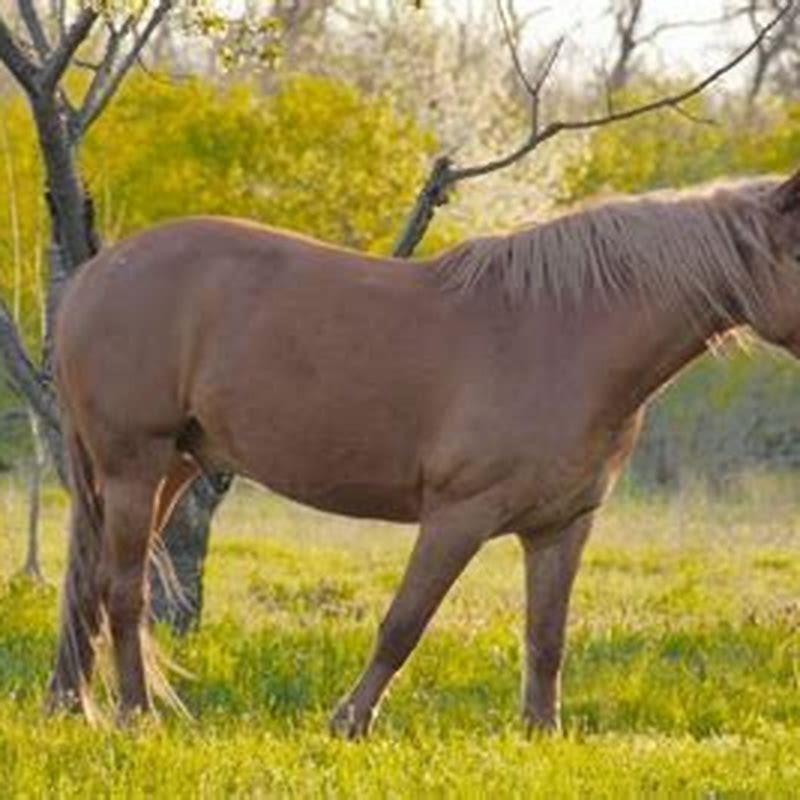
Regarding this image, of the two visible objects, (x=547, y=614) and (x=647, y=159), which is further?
(x=647, y=159)

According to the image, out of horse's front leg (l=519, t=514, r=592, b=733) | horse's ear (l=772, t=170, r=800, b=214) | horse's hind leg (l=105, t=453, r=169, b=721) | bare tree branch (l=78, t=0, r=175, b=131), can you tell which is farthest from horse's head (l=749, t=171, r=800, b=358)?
bare tree branch (l=78, t=0, r=175, b=131)

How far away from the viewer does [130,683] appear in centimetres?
678

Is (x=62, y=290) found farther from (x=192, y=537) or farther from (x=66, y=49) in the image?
(x=192, y=537)

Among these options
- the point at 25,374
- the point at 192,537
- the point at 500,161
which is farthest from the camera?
the point at 192,537

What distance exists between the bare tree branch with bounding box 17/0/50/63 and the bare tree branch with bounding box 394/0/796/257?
6.60 ft

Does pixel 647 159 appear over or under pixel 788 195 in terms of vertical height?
under

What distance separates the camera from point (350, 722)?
6336mm

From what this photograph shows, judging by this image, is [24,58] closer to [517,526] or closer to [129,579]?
[129,579]

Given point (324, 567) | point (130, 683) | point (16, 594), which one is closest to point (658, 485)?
point (324, 567)

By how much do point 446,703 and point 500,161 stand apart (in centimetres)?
252

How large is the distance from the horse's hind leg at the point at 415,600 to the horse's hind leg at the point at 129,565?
800 mm

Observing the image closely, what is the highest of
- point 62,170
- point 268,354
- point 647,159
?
point 62,170

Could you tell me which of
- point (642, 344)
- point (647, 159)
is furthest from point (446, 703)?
point (647, 159)

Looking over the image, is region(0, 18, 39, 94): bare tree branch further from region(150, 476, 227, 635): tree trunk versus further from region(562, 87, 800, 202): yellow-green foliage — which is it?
region(562, 87, 800, 202): yellow-green foliage
